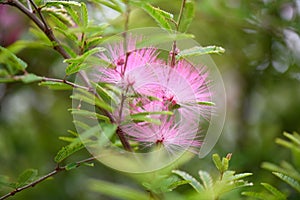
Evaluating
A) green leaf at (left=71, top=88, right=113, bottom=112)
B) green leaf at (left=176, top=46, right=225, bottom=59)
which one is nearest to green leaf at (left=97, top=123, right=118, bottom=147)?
green leaf at (left=71, top=88, right=113, bottom=112)

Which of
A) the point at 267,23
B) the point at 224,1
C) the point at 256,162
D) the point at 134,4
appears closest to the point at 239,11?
the point at 224,1

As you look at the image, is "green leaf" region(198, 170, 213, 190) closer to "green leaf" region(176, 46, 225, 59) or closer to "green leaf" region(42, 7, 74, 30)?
"green leaf" region(176, 46, 225, 59)

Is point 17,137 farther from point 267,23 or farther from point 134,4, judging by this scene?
point 134,4

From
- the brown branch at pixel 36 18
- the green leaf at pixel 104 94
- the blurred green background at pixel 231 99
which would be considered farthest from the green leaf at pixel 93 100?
the blurred green background at pixel 231 99

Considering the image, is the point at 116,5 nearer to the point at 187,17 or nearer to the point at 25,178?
the point at 187,17

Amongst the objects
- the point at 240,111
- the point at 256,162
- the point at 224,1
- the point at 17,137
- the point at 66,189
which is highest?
the point at 224,1
